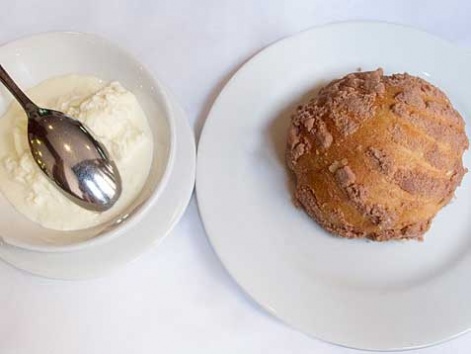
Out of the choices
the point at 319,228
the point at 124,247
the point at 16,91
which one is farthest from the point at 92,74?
the point at 319,228

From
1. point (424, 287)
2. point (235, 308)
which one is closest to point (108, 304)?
point (235, 308)

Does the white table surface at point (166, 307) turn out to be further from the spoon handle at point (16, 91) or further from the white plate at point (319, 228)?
the spoon handle at point (16, 91)

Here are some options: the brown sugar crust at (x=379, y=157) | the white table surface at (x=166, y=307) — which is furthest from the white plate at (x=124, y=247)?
the brown sugar crust at (x=379, y=157)

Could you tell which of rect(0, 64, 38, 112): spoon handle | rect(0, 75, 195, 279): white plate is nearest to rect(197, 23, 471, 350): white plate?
rect(0, 75, 195, 279): white plate

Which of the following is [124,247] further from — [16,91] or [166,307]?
[16,91]

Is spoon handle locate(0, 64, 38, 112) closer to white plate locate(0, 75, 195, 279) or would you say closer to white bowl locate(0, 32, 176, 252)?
white bowl locate(0, 32, 176, 252)

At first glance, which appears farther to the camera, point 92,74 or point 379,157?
point 92,74
